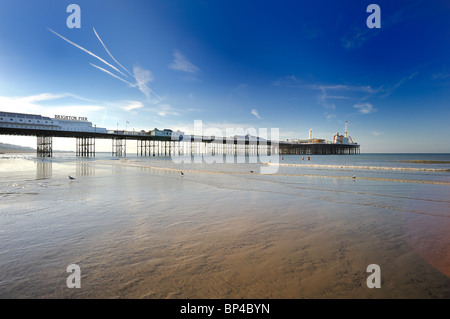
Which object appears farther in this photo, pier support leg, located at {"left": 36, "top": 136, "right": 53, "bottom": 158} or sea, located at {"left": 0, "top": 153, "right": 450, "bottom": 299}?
pier support leg, located at {"left": 36, "top": 136, "right": 53, "bottom": 158}

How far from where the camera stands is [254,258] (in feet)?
12.5

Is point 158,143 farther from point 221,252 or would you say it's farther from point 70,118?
point 221,252

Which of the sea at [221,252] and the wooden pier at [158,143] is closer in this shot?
the sea at [221,252]

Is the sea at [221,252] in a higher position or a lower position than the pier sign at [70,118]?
lower

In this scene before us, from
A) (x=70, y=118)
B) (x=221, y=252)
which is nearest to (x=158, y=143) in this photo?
(x=70, y=118)

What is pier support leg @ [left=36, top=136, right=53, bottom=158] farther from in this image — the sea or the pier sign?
the sea

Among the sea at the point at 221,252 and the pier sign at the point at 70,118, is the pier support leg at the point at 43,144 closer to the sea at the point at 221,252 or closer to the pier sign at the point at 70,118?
the pier sign at the point at 70,118

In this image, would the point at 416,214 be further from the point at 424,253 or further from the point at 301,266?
the point at 301,266

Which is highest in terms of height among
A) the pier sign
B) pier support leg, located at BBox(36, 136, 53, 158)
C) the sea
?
the pier sign

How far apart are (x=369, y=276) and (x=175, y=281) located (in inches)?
120

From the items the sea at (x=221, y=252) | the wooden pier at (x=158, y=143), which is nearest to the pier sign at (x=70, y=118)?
the wooden pier at (x=158, y=143)

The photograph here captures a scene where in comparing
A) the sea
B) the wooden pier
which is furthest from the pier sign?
the sea

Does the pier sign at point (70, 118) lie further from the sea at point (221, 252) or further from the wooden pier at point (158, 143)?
the sea at point (221, 252)

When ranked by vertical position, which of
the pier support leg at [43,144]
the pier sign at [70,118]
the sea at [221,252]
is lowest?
the sea at [221,252]
